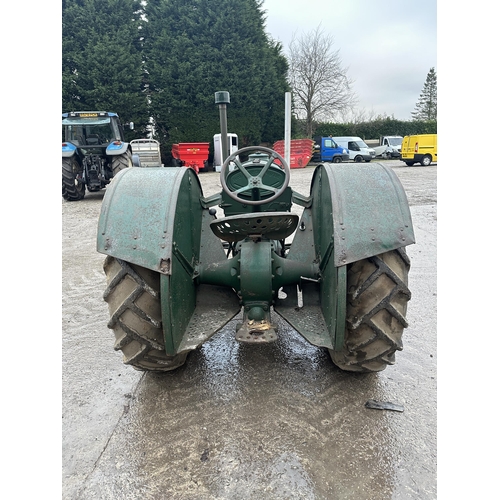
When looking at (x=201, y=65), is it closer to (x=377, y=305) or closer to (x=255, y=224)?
(x=255, y=224)

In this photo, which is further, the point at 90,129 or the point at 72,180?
the point at 90,129

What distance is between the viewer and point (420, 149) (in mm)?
19750

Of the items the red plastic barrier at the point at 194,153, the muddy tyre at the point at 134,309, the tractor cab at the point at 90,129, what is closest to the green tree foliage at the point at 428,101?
the red plastic barrier at the point at 194,153

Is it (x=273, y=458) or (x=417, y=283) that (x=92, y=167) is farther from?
(x=273, y=458)

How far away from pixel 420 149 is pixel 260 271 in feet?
64.8

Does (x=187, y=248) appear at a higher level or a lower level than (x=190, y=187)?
lower

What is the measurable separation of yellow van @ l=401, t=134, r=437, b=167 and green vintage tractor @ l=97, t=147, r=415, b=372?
1915 cm

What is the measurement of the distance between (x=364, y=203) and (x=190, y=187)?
1.19 m

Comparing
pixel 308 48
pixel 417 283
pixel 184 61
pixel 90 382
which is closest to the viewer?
pixel 90 382

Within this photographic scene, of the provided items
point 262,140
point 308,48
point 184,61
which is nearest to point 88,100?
point 184,61

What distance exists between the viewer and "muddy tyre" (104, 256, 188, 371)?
2291mm

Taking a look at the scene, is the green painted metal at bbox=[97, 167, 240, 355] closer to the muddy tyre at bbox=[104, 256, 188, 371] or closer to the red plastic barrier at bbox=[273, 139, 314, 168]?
the muddy tyre at bbox=[104, 256, 188, 371]

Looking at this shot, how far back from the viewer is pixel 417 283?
184 inches

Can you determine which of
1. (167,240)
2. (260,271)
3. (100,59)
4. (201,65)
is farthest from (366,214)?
(201,65)
